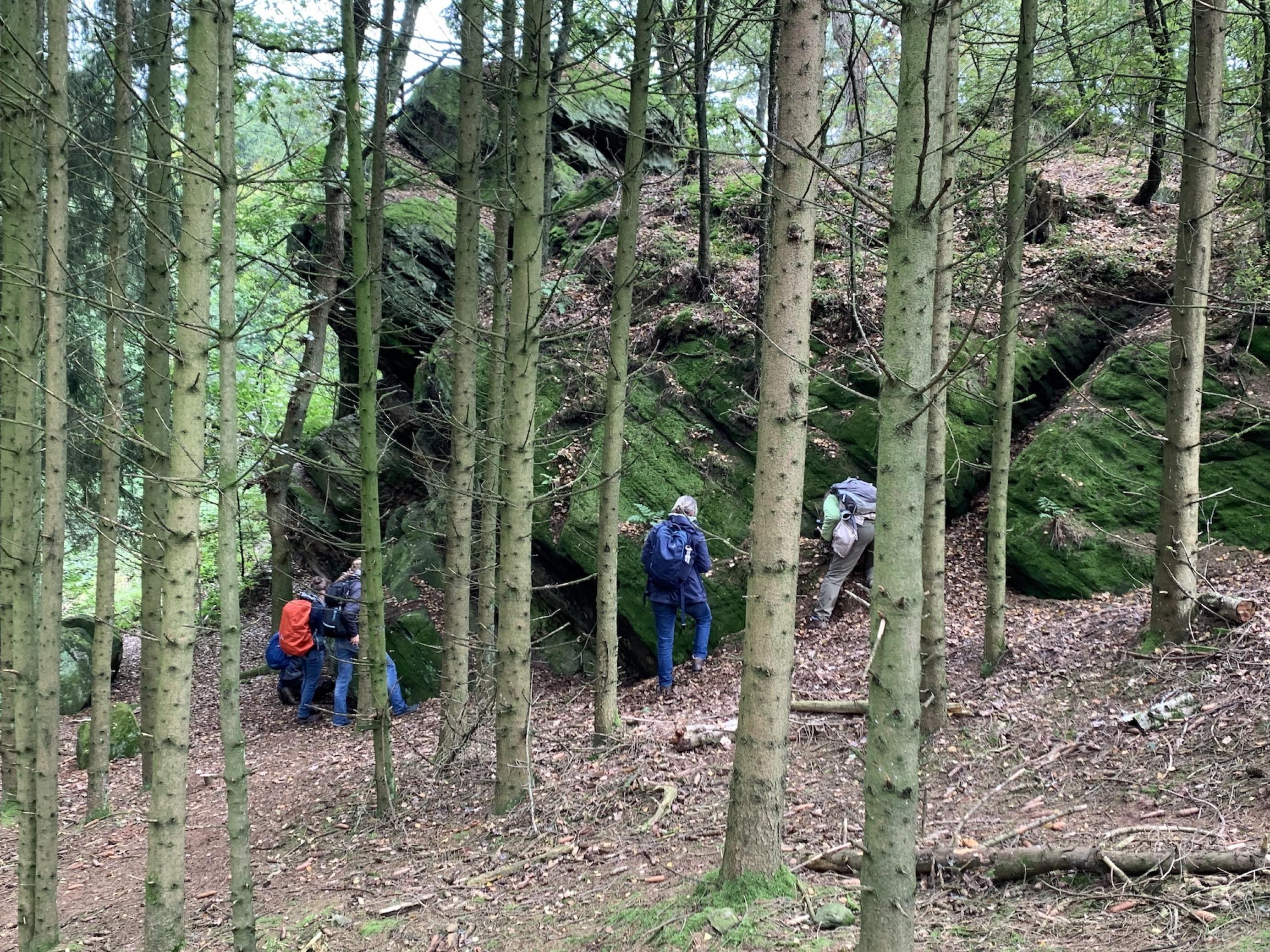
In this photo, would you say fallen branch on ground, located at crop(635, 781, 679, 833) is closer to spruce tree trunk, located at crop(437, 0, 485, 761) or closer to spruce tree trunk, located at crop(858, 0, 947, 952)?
spruce tree trunk, located at crop(437, 0, 485, 761)

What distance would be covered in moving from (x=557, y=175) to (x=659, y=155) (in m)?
3.50

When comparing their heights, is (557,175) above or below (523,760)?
above

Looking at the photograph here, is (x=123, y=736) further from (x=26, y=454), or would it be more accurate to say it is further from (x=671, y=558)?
(x=671, y=558)

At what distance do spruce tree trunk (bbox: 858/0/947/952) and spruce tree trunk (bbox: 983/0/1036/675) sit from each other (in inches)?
160

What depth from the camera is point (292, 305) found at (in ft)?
57.9

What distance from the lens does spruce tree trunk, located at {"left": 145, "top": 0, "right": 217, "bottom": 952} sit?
4.21m

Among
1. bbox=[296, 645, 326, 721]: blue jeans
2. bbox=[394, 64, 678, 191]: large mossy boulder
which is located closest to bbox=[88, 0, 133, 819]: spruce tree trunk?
bbox=[296, 645, 326, 721]: blue jeans

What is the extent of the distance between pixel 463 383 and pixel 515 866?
437cm

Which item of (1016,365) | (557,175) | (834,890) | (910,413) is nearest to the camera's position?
(910,413)

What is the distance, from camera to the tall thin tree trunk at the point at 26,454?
17.4 ft

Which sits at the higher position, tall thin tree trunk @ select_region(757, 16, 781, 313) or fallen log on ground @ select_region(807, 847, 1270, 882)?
tall thin tree trunk @ select_region(757, 16, 781, 313)

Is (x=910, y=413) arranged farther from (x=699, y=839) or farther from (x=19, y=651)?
(x=19, y=651)

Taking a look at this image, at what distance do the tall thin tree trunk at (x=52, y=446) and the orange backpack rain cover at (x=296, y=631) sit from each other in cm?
501

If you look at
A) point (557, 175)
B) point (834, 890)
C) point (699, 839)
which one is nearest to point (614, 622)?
point (699, 839)
